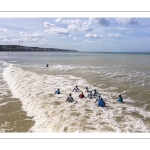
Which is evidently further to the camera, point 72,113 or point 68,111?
point 68,111

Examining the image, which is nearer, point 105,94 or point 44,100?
point 44,100

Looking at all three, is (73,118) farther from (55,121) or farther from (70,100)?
(70,100)
